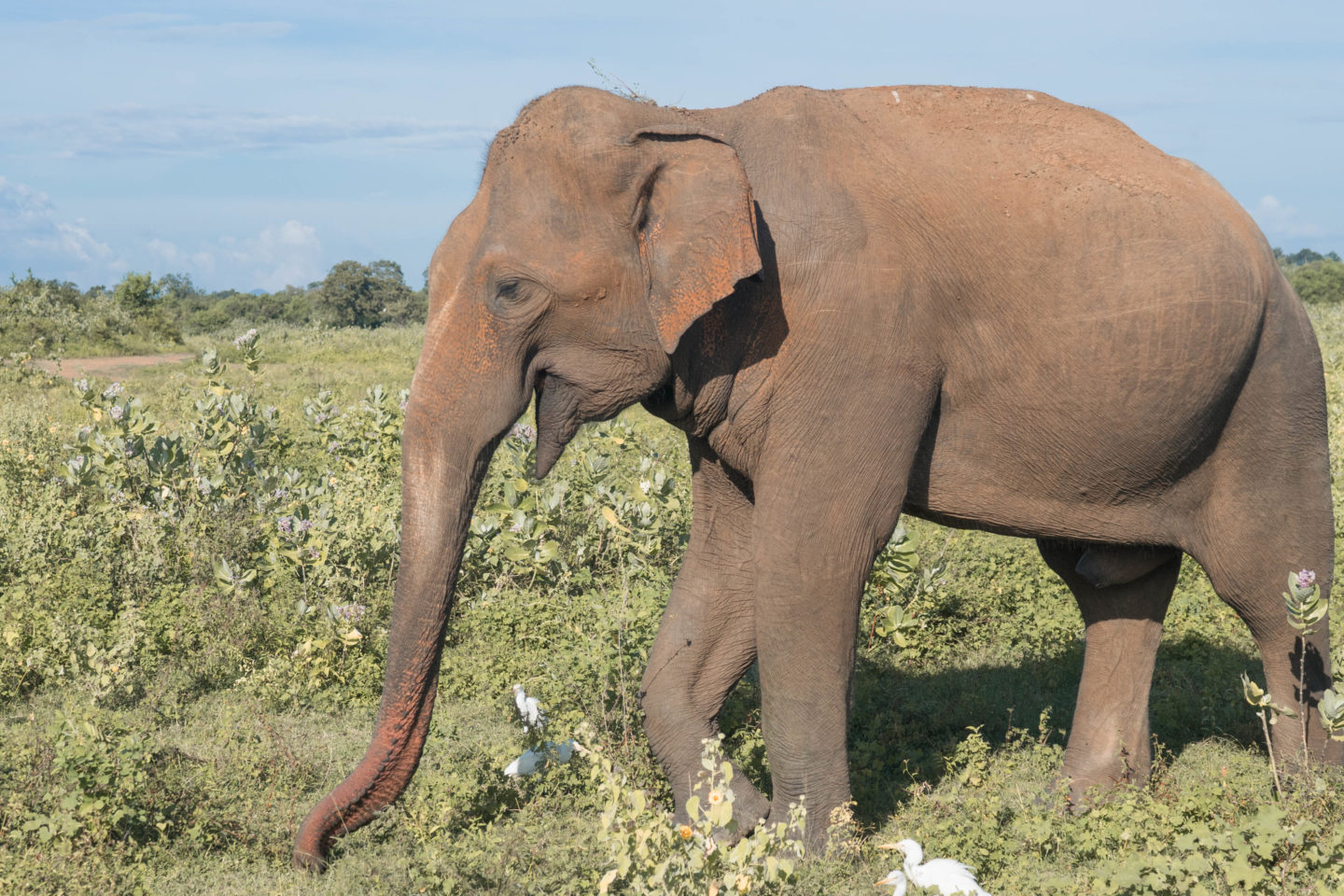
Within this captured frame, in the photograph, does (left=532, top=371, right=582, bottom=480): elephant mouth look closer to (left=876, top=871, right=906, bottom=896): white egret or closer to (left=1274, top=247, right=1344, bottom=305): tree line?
(left=876, top=871, right=906, bottom=896): white egret

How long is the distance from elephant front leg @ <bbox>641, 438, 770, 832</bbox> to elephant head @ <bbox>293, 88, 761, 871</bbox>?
1026mm

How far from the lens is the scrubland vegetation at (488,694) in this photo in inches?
161

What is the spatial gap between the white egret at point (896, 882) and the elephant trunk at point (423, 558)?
1483 mm

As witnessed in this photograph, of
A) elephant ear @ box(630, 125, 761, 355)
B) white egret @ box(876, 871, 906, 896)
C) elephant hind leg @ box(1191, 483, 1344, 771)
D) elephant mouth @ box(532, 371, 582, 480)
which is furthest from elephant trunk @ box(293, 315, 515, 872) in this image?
elephant hind leg @ box(1191, 483, 1344, 771)

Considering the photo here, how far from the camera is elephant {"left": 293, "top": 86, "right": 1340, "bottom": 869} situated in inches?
144

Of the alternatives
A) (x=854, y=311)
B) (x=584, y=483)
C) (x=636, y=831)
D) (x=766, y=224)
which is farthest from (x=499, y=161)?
(x=584, y=483)

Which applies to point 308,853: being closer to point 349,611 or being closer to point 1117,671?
point 349,611

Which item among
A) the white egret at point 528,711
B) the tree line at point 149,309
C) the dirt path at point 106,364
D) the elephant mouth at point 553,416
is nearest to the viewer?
the elephant mouth at point 553,416

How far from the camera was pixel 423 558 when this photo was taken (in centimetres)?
364

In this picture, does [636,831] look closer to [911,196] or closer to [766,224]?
[766,224]

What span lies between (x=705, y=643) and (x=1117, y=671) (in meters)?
1.74

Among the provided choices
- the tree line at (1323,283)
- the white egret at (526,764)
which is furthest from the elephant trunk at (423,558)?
the tree line at (1323,283)

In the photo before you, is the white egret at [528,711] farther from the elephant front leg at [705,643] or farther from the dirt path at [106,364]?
the dirt path at [106,364]

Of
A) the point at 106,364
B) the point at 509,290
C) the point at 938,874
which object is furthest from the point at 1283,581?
the point at 106,364
